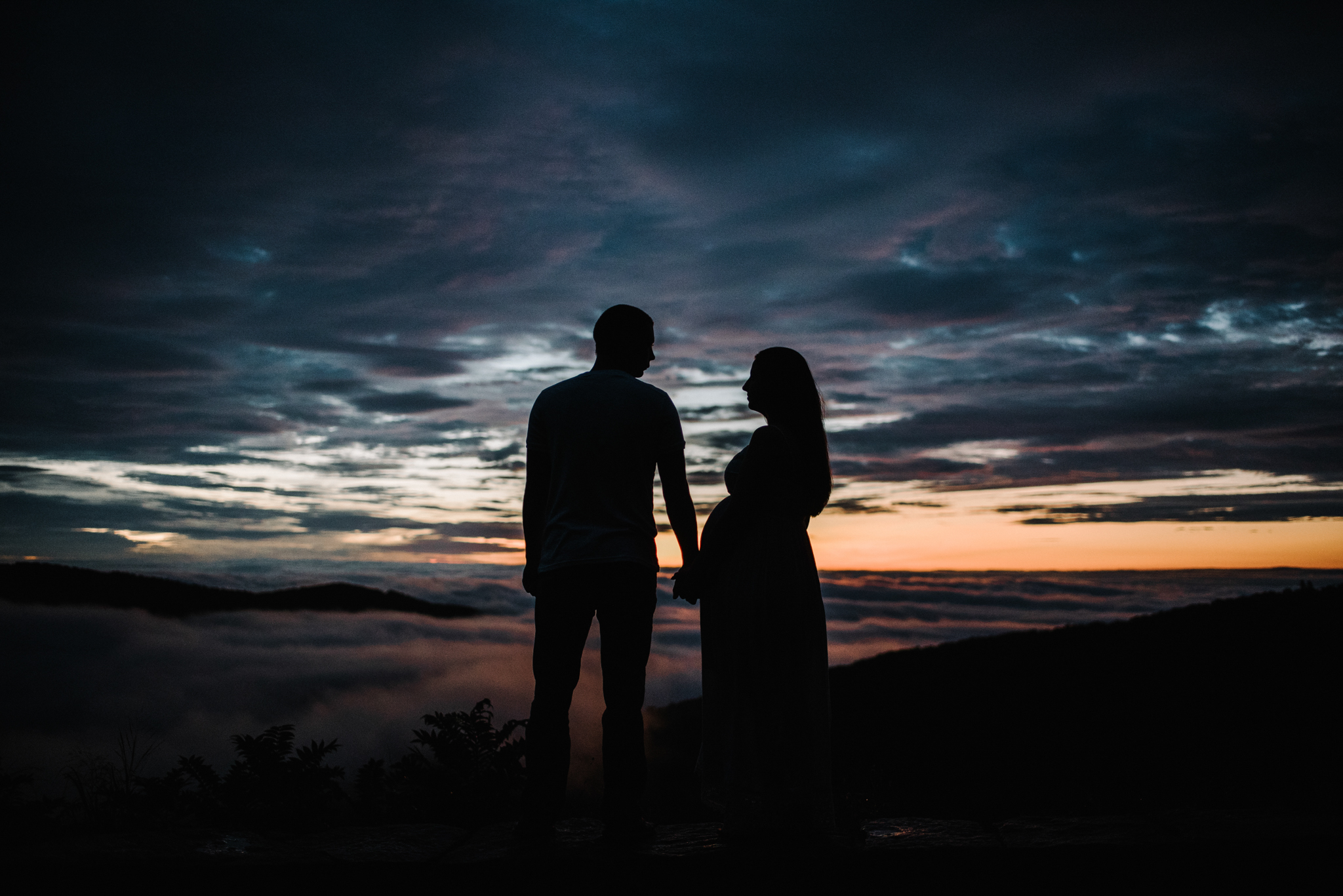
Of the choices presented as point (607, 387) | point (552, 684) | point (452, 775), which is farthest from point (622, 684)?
point (452, 775)

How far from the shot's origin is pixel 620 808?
3.48 m

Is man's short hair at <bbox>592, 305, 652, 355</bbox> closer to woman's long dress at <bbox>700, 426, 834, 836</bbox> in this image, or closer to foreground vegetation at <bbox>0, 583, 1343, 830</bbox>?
woman's long dress at <bbox>700, 426, 834, 836</bbox>

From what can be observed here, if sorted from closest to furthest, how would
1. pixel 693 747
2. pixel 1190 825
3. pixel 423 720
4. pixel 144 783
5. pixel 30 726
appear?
pixel 1190 825, pixel 144 783, pixel 423 720, pixel 30 726, pixel 693 747

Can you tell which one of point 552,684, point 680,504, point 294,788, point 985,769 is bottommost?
point 985,769

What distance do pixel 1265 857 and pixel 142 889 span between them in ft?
14.5

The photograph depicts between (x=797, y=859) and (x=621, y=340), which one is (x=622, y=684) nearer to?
(x=797, y=859)

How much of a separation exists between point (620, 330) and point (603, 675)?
5.58 feet

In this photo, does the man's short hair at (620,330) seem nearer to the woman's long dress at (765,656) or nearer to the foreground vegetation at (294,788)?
the woman's long dress at (765,656)

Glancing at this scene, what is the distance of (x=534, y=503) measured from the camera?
3840 mm

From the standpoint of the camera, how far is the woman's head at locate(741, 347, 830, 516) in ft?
11.9

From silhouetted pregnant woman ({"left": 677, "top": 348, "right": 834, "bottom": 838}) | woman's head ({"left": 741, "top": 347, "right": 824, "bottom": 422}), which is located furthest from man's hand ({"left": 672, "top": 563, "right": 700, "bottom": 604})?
woman's head ({"left": 741, "top": 347, "right": 824, "bottom": 422})

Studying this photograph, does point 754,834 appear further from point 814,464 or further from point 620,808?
point 814,464

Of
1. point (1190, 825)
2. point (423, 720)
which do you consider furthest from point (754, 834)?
point (423, 720)

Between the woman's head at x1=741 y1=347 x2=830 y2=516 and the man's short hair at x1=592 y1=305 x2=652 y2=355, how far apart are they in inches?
25.0
